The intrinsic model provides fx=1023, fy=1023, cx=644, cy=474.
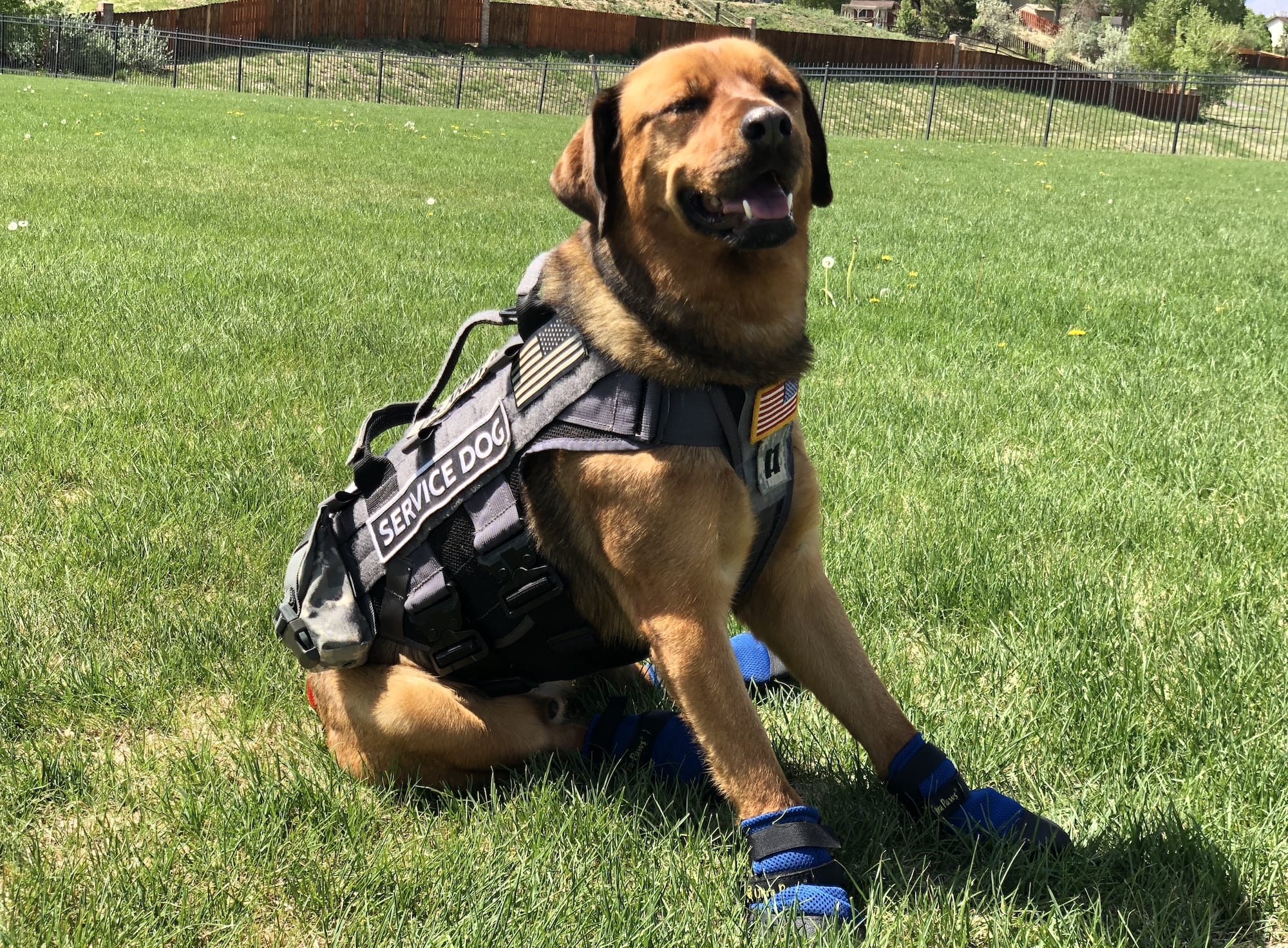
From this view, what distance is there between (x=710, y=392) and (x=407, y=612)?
829 millimetres

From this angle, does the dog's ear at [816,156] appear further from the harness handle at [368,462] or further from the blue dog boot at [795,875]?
the blue dog boot at [795,875]

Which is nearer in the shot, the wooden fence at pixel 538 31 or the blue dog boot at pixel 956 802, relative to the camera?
the blue dog boot at pixel 956 802

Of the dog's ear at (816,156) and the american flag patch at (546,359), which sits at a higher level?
the dog's ear at (816,156)

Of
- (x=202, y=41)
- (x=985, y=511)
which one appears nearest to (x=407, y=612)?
(x=985, y=511)

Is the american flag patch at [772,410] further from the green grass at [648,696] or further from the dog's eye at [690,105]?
the green grass at [648,696]

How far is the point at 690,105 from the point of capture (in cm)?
223

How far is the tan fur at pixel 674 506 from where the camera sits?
194 centimetres

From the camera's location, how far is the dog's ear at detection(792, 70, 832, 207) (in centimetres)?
246

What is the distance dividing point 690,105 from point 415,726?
4.80 feet

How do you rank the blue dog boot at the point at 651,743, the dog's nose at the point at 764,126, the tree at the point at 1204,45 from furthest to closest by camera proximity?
the tree at the point at 1204,45
the blue dog boot at the point at 651,743
the dog's nose at the point at 764,126

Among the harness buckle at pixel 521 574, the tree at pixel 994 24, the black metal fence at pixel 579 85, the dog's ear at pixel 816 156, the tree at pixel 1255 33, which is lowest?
the harness buckle at pixel 521 574

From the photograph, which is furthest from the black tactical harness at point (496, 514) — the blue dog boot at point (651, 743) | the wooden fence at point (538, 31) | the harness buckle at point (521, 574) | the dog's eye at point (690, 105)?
the wooden fence at point (538, 31)

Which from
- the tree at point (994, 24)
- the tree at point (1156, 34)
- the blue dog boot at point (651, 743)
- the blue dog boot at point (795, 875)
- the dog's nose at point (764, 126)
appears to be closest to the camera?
the blue dog boot at point (795, 875)

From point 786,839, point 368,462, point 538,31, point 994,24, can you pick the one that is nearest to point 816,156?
point 368,462
